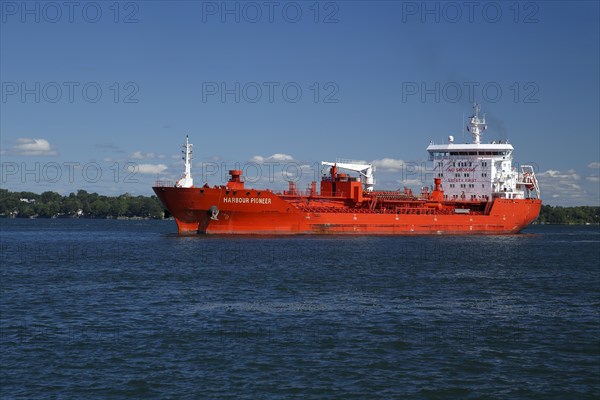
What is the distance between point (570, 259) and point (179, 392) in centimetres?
3792

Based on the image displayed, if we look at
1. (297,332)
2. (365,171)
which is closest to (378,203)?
(365,171)

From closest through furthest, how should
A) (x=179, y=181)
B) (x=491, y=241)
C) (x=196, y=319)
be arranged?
(x=196, y=319) < (x=179, y=181) < (x=491, y=241)

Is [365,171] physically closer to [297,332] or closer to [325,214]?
[325,214]

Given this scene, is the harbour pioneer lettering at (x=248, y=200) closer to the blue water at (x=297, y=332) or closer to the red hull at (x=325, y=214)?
the red hull at (x=325, y=214)

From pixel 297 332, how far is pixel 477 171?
5642 centimetres

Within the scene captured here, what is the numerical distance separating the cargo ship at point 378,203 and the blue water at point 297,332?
1752cm

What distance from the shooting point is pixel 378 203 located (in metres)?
65.6

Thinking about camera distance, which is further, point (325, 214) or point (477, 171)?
point (477, 171)

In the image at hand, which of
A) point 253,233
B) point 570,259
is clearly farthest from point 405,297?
point 253,233

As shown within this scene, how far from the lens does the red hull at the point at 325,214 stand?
52.8 meters

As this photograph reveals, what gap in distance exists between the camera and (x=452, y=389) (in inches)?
552

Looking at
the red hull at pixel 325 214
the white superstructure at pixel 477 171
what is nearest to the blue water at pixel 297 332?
the red hull at pixel 325 214

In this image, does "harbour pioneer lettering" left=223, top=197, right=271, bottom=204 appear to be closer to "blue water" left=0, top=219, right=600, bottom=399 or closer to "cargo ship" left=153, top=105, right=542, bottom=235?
"cargo ship" left=153, top=105, right=542, bottom=235

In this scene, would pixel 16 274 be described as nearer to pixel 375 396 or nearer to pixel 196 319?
pixel 196 319
